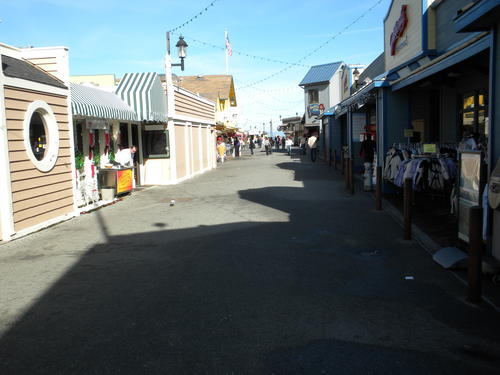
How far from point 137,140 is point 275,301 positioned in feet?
46.6

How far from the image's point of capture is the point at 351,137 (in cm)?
1830

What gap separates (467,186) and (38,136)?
326 inches

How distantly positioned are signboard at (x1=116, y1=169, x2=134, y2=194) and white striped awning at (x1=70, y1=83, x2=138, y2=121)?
1.63m

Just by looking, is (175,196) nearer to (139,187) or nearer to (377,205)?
(139,187)

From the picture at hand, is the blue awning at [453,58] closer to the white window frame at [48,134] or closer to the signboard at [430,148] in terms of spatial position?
the signboard at [430,148]

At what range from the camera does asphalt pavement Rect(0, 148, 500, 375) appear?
3.56m

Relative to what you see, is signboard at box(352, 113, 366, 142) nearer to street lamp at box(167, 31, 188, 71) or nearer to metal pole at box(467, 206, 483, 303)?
street lamp at box(167, 31, 188, 71)

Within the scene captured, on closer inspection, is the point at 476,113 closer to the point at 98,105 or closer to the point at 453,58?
the point at 453,58

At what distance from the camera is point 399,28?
44.8 feet

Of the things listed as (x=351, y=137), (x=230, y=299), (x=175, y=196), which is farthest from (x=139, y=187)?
(x=230, y=299)

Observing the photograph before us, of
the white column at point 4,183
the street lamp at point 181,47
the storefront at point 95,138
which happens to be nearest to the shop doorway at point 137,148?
the storefront at point 95,138

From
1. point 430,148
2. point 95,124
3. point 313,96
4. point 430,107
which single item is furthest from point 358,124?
point 313,96

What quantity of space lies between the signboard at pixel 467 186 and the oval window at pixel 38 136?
803cm

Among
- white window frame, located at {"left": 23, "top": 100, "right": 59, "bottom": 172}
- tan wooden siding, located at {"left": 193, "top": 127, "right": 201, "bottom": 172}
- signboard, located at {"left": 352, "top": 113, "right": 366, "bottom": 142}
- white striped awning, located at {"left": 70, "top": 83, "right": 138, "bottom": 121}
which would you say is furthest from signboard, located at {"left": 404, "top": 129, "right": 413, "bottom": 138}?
tan wooden siding, located at {"left": 193, "top": 127, "right": 201, "bottom": 172}
